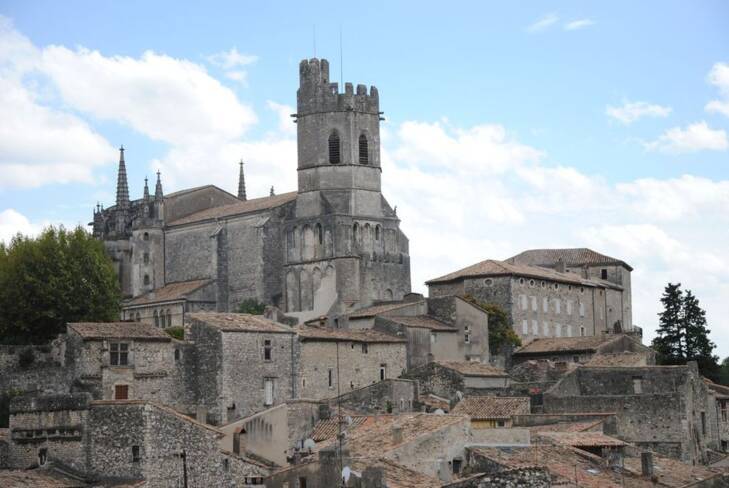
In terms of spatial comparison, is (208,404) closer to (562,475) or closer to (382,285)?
(562,475)

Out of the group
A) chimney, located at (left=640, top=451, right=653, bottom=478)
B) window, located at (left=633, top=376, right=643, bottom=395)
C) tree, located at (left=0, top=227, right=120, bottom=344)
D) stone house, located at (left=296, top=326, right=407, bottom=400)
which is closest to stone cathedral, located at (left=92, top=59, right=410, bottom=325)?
tree, located at (left=0, top=227, right=120, bottom=344)

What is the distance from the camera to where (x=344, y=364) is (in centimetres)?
7331

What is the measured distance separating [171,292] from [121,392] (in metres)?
43.5

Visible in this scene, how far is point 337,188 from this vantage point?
103812 mm

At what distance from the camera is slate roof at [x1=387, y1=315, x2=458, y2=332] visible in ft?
262

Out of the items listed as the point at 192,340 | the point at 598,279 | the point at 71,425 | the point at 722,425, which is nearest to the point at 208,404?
the point at 192,340

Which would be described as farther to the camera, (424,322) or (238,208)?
(238,208)

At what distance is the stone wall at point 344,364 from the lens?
70.9 meters

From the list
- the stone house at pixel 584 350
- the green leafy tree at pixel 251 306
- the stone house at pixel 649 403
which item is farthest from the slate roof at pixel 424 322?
the green leafy tree at pixel 251 306

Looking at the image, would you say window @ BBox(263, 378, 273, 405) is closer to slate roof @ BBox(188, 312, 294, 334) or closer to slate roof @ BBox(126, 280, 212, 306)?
slate roof @ BBox(188, 312, 294, 334)

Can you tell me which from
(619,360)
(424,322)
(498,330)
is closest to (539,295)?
(498,330)

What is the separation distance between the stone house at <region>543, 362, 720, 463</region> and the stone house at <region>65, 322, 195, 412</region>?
1470cm

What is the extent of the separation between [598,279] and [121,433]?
65211 millimetres

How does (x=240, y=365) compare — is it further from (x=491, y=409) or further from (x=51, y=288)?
(x=51, y=288)
